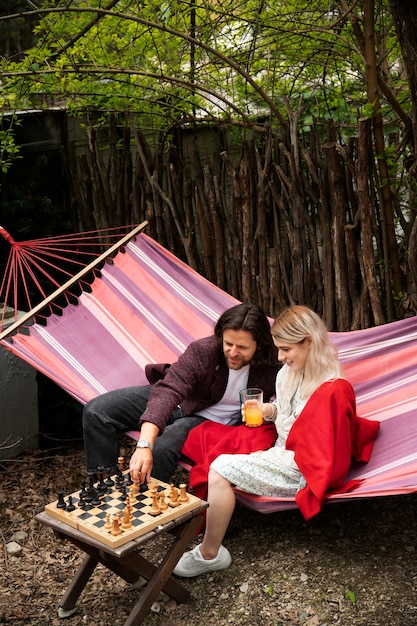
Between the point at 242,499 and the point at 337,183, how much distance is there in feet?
5.46

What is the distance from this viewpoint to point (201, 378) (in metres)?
2.97

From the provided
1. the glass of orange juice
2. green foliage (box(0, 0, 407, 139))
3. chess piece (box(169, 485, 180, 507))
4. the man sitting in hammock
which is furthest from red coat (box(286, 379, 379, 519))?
green foliage (box(0, 0, 407, 139))

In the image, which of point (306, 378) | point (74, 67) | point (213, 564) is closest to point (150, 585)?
point (213, 564)

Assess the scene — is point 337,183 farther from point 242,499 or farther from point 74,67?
point 242,499

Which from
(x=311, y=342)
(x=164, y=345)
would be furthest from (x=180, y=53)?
(x=311, y=342)

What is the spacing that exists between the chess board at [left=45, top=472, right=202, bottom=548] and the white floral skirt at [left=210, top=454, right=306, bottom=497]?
0.88ft

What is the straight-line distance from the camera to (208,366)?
117 inches

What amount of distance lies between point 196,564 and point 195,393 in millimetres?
668

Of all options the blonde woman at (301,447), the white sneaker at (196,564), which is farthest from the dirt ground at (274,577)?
the blonde woman at (301,447)

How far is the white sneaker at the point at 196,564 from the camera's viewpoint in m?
2.63

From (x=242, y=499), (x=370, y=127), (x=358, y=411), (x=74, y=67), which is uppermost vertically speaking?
(x=74, y=67)

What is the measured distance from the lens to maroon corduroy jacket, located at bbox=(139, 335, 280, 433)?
2898 mm

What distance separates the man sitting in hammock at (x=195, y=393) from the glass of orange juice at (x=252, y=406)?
12cm

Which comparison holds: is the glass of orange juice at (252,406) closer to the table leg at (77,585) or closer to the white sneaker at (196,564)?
the white sneaker at (196,564)
